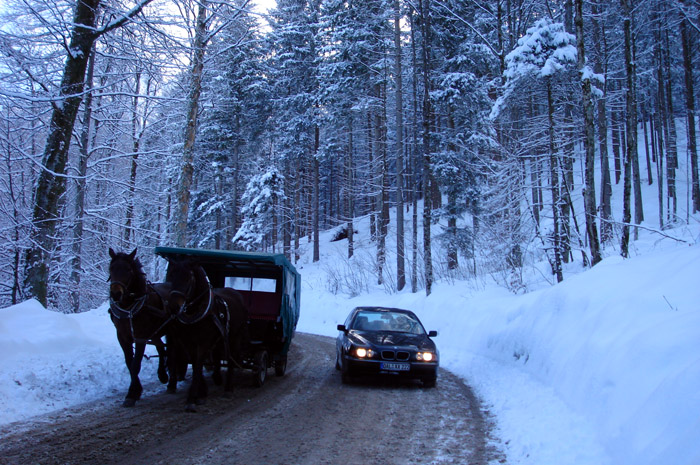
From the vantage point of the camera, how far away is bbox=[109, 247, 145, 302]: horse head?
6.28 metres

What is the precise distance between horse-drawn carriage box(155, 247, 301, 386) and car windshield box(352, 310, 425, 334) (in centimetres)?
154

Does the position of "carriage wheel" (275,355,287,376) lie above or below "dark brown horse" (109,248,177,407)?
below

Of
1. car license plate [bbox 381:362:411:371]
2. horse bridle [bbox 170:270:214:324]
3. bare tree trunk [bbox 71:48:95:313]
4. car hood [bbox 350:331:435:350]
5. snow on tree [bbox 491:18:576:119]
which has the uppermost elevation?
snow on tree [bbox 491:18:576:119]

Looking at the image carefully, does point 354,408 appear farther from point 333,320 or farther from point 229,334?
point 333,320

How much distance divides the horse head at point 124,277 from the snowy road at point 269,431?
5.37ft

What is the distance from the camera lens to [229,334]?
8.18 metres

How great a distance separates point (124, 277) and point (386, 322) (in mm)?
5612

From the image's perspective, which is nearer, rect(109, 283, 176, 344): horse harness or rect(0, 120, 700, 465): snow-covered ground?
rect(0, 120, 700, 465): snow-covered ground

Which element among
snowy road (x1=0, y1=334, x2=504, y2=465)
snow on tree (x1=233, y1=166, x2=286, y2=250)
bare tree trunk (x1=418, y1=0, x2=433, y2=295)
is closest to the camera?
snowy road (x1=0, y1=334, x2=504, y2=465)

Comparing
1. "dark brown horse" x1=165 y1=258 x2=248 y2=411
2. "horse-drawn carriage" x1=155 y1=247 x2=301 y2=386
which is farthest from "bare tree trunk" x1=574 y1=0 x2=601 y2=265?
"dark brown horse" x1=165 y1=258 x2=248 y2=411

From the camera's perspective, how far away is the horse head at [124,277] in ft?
20.6

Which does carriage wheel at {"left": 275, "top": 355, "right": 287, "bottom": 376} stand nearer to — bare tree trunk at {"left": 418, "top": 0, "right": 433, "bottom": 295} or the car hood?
the car hood

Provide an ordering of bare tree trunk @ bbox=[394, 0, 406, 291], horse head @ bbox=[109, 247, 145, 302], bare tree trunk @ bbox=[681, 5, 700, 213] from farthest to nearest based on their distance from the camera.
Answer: bare tree trunk @ bbox=[681, 5, 700, 213] < bare tree trunk @ bbox=[394, 0, 406, 291] < horse head @ bbox=[109, 247, 145, 302]

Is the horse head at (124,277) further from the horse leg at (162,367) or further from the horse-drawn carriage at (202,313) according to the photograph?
the horse leg at (162,367)
